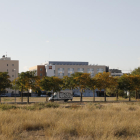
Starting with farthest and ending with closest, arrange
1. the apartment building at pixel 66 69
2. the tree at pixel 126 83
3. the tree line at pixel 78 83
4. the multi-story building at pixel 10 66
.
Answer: the apartment building at pixel 66 69
the multi-story building at pixel 10 66
the tree at pixel 126 83
the tree line at pixel 78 83

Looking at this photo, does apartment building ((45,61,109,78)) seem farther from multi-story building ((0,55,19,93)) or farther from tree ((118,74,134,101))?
tree ((118,74,134,101))

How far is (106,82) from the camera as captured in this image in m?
55.8

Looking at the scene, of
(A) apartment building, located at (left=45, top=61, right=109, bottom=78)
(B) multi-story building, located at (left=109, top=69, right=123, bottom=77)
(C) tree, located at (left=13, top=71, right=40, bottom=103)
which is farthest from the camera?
(B) multi-story building, located at (left=109, top=69, right=123, bottom=77)

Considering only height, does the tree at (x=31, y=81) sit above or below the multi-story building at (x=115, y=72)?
below

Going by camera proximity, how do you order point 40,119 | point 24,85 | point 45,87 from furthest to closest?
point 45,87
point 24,85
point 40,119

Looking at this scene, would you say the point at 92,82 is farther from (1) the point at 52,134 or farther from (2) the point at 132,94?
(1) the point at 52,134

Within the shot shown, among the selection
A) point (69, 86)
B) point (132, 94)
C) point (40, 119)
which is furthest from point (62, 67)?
point (40, 119)

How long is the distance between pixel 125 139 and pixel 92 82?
45.4 meters

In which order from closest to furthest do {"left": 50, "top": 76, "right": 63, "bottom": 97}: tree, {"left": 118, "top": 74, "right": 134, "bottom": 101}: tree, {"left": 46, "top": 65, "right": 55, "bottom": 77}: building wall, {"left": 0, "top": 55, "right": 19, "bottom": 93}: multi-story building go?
{"left": 50, "top": 76, "right": 63, "bottom": 97}: tree < {"left": 118, "top": 74, "right": 134, "bottom": 101}: tree < {"left": 0, "top": 55, "right": 19, "bottom": 93}: multi-story building < {"left": 46, "top": 65, "right": 55, "bottom": 77}: building wall

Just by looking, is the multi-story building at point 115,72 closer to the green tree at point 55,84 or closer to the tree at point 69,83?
the tree at point 69,83

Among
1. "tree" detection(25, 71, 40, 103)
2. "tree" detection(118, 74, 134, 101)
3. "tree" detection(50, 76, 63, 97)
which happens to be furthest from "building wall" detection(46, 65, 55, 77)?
"tree" detection(25, 71, 40, 103)

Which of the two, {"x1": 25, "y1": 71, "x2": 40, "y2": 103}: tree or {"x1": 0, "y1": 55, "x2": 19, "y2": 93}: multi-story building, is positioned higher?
{"x1": 0, "y1": 55, "x2": 19, "y2": 93}: multi-story building

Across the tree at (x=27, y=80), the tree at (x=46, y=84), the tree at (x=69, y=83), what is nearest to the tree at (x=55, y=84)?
the tree at (x=46, y=84)

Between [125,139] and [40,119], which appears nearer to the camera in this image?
[125,139]
